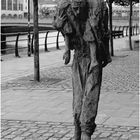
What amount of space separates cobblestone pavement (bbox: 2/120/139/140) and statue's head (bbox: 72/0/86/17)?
2.23 meters

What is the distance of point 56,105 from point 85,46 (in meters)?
4.09

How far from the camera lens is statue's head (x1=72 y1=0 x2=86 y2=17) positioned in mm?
Result: 5066

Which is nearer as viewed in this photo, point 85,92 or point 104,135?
point 85,92

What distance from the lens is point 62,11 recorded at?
5172mm

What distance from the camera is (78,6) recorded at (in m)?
5.07

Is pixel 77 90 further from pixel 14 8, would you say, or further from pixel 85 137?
pixel 14 8

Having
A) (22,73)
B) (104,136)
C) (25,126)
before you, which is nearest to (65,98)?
(25,126)

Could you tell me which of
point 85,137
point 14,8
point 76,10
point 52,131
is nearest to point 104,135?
point 52,131

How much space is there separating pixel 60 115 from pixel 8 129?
4.25ft

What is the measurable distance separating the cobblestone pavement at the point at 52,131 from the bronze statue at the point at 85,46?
1.51 metres

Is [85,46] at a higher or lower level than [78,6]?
lower

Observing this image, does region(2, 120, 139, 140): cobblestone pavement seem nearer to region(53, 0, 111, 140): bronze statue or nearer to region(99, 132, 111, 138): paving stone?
region(99, 132, 111, 138): paving stone

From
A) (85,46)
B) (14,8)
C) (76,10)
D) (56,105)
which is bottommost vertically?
(56,105)

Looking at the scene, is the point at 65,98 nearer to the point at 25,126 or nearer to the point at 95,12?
the point at 25,126
